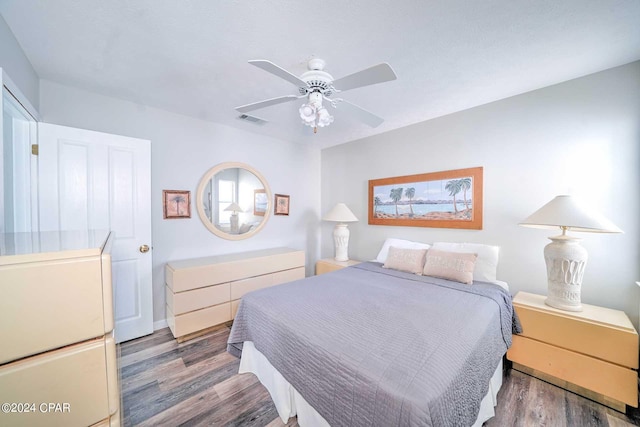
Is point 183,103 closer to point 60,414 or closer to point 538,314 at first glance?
point 60,414

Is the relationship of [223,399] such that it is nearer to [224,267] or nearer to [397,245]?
[224,267]

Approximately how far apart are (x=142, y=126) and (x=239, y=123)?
1.01 meters

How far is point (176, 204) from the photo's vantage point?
8.81ft

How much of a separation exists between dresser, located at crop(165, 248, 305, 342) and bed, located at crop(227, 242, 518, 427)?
73cm

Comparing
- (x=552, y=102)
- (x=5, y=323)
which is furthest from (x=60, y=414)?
(x=552, y=102)

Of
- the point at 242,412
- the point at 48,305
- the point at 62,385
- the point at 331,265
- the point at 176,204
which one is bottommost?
the point at 242,412

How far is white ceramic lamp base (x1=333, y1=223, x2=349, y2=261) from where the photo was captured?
3.44 meters

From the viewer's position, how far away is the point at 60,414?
682mm

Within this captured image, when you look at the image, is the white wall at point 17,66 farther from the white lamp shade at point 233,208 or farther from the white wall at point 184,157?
the white lamp shade at point 233,208

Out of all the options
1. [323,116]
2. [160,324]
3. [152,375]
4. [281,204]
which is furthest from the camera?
[281,204]

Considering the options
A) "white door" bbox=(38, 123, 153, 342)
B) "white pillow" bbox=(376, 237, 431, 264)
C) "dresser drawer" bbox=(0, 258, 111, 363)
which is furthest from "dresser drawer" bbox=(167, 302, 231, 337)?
"white pillow" bbox=(376, 237, 431, 264)

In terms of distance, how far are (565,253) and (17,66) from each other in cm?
405

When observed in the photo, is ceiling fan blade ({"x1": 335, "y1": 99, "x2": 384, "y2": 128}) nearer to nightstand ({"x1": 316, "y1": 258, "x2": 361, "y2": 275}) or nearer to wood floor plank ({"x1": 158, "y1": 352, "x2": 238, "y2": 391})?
nightstand ({"x1": 316, "y1": 258, "x2": 361, "y2": 275})

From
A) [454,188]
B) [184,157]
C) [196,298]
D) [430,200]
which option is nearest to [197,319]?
[196,298]
